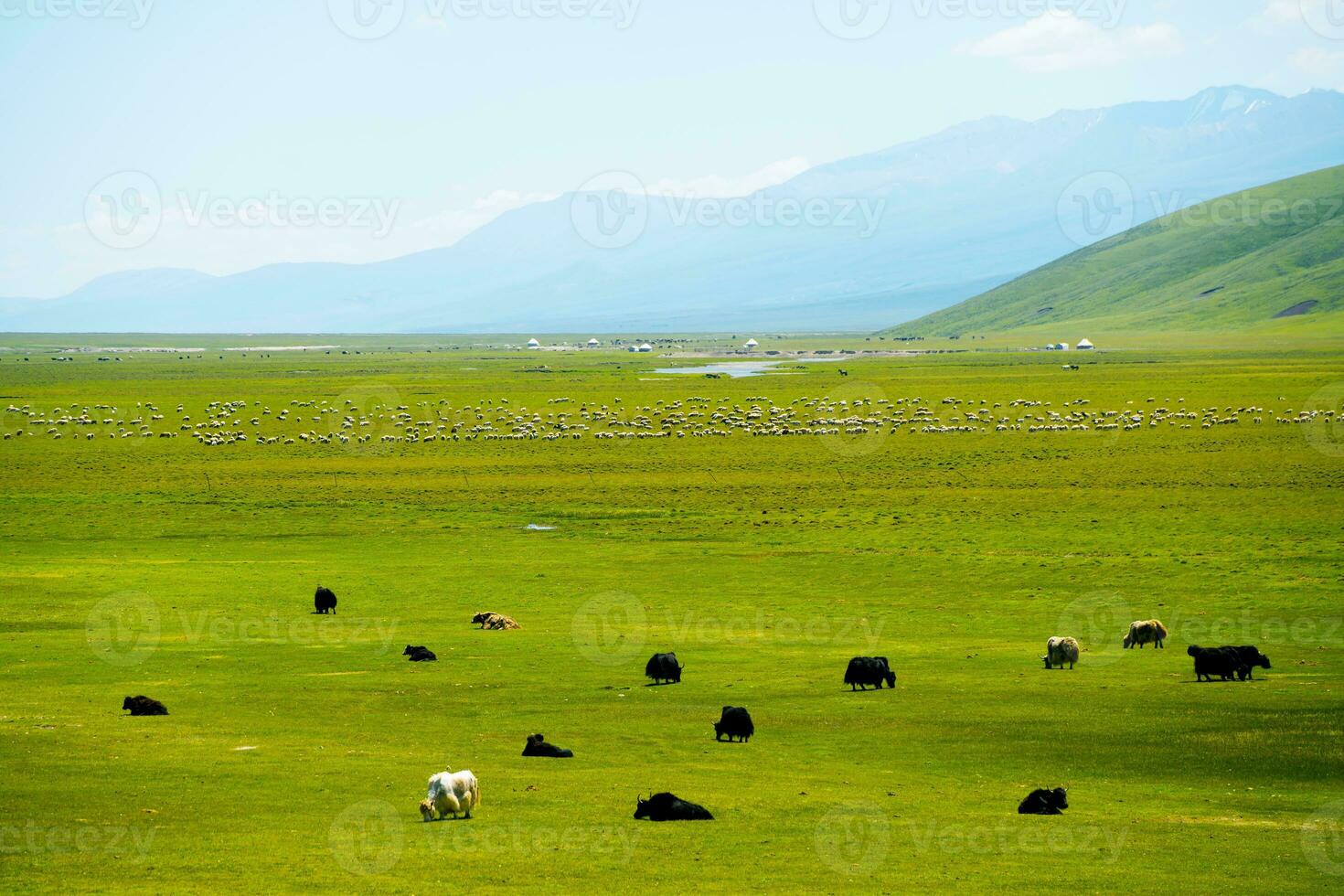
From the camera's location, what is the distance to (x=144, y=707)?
66.9 feet

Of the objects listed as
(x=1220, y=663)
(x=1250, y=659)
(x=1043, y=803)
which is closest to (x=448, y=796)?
(x=1043, y=803)

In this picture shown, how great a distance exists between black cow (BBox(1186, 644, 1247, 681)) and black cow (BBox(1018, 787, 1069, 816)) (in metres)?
8.67

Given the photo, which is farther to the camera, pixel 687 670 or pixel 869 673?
pixel 687 670

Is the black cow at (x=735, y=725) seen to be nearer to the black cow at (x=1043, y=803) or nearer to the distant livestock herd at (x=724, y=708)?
the distant livestock herd at (x=724, y=708)

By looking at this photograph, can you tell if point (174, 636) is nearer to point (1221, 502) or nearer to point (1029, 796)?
point (1029, 796)

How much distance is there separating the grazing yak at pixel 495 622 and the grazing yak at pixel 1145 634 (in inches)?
518

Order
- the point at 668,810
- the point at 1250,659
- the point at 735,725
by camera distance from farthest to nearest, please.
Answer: the point at 1250,659, the point at 735,725, the point at 668,810

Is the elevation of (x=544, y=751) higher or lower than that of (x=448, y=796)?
lower

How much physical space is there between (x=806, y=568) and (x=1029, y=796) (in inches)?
872

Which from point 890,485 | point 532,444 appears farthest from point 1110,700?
point 532,444

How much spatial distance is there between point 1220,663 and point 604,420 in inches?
2487

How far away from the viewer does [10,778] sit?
52.7 feet

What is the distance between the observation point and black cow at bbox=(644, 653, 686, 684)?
76.9 ft

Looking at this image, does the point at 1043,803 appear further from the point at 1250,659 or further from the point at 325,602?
the point at 325,602
